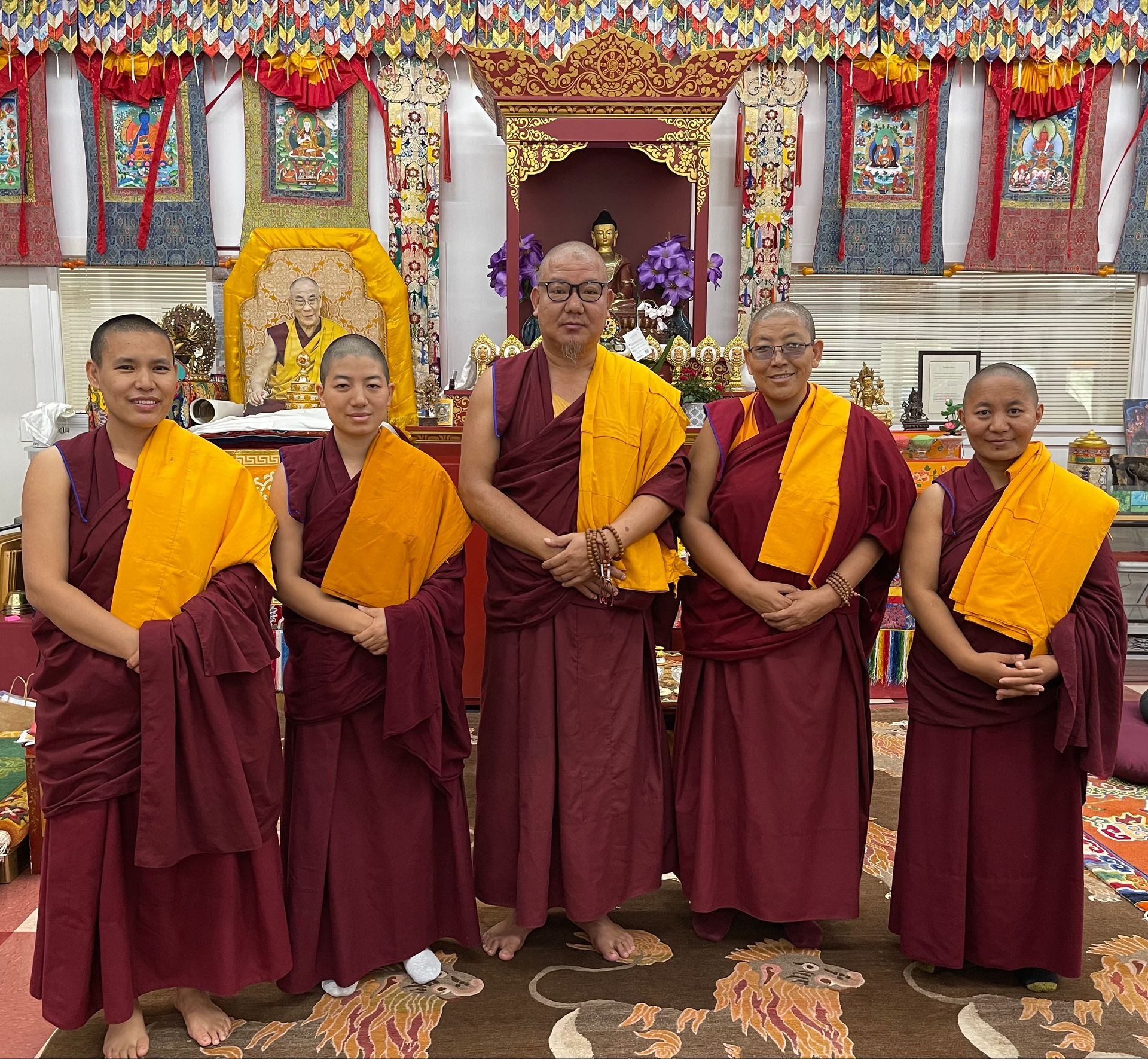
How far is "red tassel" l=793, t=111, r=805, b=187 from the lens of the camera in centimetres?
520

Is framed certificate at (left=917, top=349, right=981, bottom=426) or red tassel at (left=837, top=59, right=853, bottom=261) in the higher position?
red tassel at (left=837, top=59, right=853, bottom=261)

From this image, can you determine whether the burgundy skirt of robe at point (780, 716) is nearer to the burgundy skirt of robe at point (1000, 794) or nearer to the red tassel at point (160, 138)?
the burgundy skirt of robe at point (1000, 794)

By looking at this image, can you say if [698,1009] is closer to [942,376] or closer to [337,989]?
[337,989]

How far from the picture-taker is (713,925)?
2.51 meters

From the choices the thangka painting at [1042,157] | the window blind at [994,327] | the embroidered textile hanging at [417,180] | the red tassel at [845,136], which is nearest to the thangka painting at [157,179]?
the embroidered textile hanging at [417,180]

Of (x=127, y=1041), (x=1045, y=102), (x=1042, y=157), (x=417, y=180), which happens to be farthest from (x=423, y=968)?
(x=1045, y=102)

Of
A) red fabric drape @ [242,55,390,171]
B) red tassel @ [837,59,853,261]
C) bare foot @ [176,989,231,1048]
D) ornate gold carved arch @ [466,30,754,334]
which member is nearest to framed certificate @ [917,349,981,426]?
red tassel @ [837,59,853,261]

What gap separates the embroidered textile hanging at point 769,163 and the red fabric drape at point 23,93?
4.02 meters

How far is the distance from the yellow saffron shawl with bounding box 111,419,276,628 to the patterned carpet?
1.02m

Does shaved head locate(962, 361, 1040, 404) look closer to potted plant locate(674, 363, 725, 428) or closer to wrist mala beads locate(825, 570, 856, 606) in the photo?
wrist mala beads locate(825, 570, 856, 606)

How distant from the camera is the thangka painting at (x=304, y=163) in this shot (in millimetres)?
5285

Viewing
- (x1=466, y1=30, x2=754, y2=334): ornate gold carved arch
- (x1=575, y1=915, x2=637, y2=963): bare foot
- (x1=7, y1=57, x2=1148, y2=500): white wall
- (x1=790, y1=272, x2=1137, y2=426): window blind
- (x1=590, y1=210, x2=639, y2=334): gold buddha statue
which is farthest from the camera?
(x1=790, y1=272, x2=1137, y2=426): window blind

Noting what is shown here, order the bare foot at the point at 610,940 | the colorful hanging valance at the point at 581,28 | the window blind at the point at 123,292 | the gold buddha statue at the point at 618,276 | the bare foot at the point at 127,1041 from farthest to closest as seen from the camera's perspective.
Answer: the window blind at the point at 123,292 < the colorful hanging valance at the point at 581,28 < the gold buddha statue at the point at 618,276 < the bare foot at the point at 610,940 < the bare foot at the point at 127,1041

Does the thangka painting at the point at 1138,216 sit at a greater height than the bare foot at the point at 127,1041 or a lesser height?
greater
